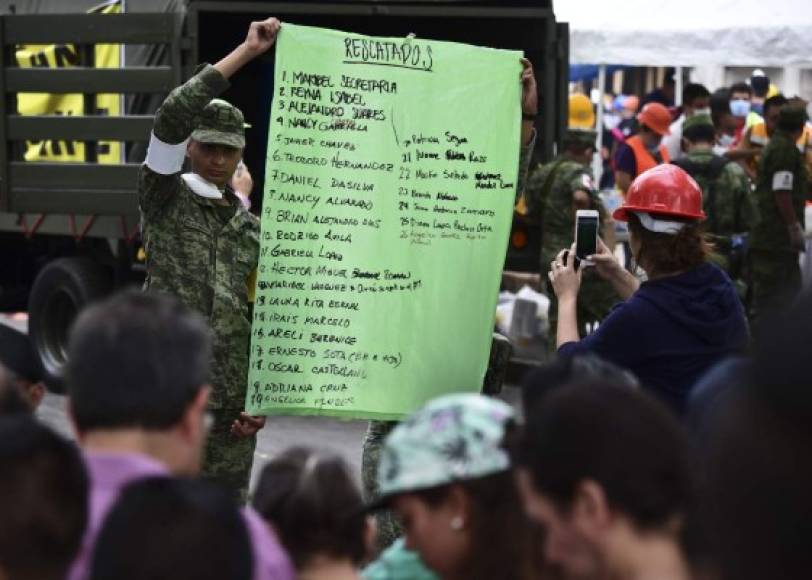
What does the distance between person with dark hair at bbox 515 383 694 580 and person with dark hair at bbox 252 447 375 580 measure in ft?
2.16

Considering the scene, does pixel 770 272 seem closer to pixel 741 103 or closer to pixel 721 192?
pixel 721 192

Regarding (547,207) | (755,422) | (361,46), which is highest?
(361,46)

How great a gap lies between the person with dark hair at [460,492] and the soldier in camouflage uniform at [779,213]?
9.60 meters

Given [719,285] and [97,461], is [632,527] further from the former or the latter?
[719,285]

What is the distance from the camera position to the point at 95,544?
2.79 metres

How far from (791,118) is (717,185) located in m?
1.18

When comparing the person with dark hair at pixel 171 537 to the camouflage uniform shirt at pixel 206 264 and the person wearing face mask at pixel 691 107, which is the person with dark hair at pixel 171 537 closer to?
the camouflage uniform shirt at pixel 206 264

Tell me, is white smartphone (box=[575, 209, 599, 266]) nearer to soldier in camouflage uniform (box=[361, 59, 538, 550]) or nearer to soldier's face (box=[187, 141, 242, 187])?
soldier in camouflage uniform (box=[361, 59, 538, 550])

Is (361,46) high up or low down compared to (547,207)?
up

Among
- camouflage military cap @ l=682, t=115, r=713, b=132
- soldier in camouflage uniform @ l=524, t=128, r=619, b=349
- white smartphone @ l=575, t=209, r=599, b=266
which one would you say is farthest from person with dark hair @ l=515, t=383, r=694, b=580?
camouflage military cap @ l=682, t=115, r=713, b=132

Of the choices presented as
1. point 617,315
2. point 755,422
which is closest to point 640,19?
point 617,315

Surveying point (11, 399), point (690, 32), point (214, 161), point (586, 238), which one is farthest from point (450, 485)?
point (690, 32)

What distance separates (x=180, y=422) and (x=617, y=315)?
2.22 meters

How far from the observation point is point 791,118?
41.2 ft
